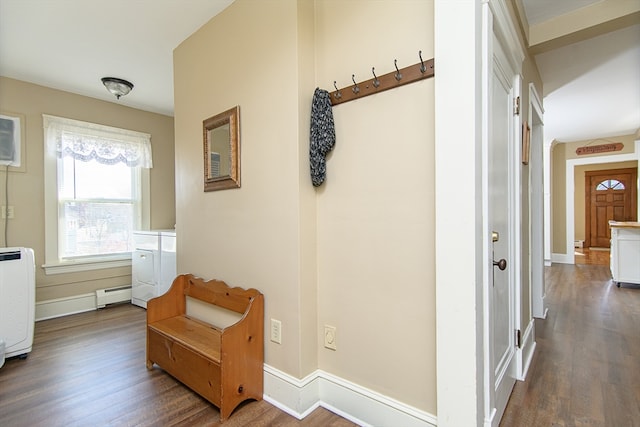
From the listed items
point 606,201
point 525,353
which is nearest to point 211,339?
point 525,353

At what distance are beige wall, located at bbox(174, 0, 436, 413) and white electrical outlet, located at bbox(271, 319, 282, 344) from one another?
0.04 metres

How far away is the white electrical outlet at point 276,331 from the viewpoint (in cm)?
179

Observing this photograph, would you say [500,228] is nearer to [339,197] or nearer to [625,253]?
[339,197]

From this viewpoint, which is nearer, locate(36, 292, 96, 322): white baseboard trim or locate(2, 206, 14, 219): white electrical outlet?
locate(2, 206, 14, 219): white electrical outlet

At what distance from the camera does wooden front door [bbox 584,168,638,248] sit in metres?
7.95

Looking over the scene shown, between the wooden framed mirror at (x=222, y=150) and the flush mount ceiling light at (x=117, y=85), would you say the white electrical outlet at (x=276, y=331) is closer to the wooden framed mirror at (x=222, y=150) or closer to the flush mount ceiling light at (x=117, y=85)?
the wooden framed mirror at (x=222, y=150)

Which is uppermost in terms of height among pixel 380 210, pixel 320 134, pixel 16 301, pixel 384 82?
pixel 384 82

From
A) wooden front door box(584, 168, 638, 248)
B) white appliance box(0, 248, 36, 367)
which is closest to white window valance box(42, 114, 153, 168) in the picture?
white appliance box(0, 248, 36, 367)

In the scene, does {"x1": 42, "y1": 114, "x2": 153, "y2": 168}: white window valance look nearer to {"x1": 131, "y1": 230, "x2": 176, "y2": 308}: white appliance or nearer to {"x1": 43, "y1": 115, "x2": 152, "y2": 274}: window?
{"x1": 43, "y1": 115, "x2": 152, "y2": 274}: window

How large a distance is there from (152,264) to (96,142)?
1.53 meters

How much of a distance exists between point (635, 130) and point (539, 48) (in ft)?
16.6

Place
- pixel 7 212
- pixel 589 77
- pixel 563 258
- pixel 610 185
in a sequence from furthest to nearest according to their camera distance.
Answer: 1. pixel 610 185
2. pixel 563 258
3. pixel 589 77
4. pixel 7 212

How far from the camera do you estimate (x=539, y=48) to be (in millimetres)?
2418

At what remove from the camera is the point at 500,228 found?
1.73 meters
